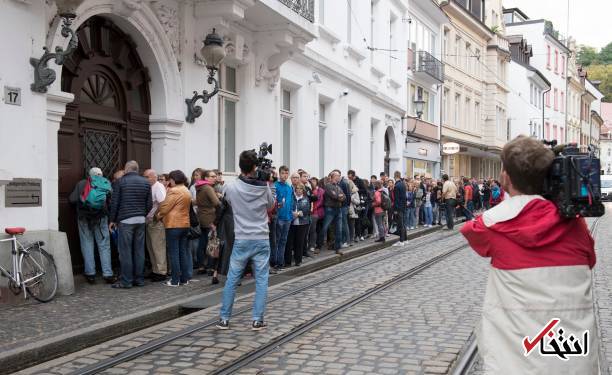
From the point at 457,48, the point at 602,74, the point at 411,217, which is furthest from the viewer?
the point at 602,74

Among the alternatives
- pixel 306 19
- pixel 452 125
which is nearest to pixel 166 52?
pixel 306 19

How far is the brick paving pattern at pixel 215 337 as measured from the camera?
584 cm

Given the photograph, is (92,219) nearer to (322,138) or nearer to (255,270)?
(255,270)

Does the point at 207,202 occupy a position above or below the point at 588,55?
below

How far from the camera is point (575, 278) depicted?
2.86 metres

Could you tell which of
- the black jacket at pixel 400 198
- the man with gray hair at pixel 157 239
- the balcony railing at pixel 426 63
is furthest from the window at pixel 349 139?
the man with gray hair at pixel 157 239

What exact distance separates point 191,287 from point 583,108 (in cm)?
7441

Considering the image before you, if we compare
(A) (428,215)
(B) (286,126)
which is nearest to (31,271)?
(B) (286,126)

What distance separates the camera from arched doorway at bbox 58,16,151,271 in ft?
32.8

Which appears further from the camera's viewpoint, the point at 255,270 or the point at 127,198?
the point at 127,198

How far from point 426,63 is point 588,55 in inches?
2781

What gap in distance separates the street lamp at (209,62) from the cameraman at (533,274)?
928cm

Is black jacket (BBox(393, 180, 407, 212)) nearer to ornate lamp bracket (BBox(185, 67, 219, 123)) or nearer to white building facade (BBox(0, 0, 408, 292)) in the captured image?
white building facade (BBox(0, 0, 408, 292))

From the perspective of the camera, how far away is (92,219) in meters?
9.59
